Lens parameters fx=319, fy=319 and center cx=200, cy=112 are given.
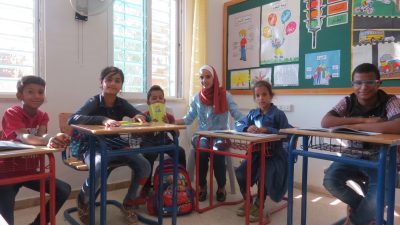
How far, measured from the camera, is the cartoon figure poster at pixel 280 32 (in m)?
3.27

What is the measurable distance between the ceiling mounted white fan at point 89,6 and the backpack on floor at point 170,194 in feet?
4.75

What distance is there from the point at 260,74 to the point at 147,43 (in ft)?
4.30

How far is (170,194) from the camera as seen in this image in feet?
8.07

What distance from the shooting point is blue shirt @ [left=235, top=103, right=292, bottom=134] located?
2.48m

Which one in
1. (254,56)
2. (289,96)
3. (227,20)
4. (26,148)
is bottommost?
(26,148)

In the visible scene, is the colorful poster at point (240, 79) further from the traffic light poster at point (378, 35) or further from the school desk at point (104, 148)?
the school desk at point (104, 148)

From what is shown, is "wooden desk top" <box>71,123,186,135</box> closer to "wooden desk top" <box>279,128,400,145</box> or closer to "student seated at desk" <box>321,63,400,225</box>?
"wooden desk top" <box>279,128,400,145</box>

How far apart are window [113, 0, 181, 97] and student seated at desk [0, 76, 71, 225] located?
4.47ft

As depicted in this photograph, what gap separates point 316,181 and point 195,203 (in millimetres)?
1288

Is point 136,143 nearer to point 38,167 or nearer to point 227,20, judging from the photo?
point 38,167

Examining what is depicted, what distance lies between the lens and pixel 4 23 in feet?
8.49

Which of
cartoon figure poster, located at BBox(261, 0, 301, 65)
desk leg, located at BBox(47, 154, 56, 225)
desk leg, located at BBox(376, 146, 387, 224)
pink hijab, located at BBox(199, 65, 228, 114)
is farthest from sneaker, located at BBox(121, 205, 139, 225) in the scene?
cartoon figure poster, located at BBox(261, 0, 301, 65)

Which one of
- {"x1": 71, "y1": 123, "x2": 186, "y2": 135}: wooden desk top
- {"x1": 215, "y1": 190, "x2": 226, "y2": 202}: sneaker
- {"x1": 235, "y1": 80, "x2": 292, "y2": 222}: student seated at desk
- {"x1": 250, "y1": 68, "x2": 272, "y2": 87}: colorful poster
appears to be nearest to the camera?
{"x1": 71, "y1": 123, "x2": 186, "y2": 135}: wooden desk top

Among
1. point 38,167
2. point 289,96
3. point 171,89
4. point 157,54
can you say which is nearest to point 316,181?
point 289,96
